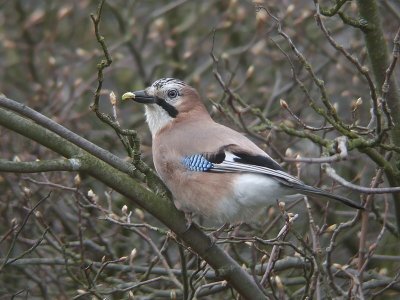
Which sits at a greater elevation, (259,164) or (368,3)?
(368,3)

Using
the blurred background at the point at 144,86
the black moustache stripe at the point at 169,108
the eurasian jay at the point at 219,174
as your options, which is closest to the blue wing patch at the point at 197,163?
the eurasian jay at the point at 219,174

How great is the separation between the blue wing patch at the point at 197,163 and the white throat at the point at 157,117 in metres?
0.71

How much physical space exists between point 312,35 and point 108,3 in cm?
228

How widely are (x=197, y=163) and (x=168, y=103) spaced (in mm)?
890

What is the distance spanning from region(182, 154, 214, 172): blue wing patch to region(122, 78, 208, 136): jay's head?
0.70m

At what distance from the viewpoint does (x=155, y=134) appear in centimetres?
631

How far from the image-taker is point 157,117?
6387mm

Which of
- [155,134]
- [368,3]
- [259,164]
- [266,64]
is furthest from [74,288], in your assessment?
[266,64]

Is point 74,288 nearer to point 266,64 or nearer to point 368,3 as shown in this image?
point 368,3

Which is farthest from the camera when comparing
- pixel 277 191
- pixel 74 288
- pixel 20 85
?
pixel 20 85

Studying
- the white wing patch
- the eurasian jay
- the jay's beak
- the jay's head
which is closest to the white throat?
the jay's head

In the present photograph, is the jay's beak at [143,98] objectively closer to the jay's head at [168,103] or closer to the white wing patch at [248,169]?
the jay's head at [168,103]

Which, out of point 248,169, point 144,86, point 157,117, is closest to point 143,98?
point 157,117

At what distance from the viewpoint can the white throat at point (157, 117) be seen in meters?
6.36
